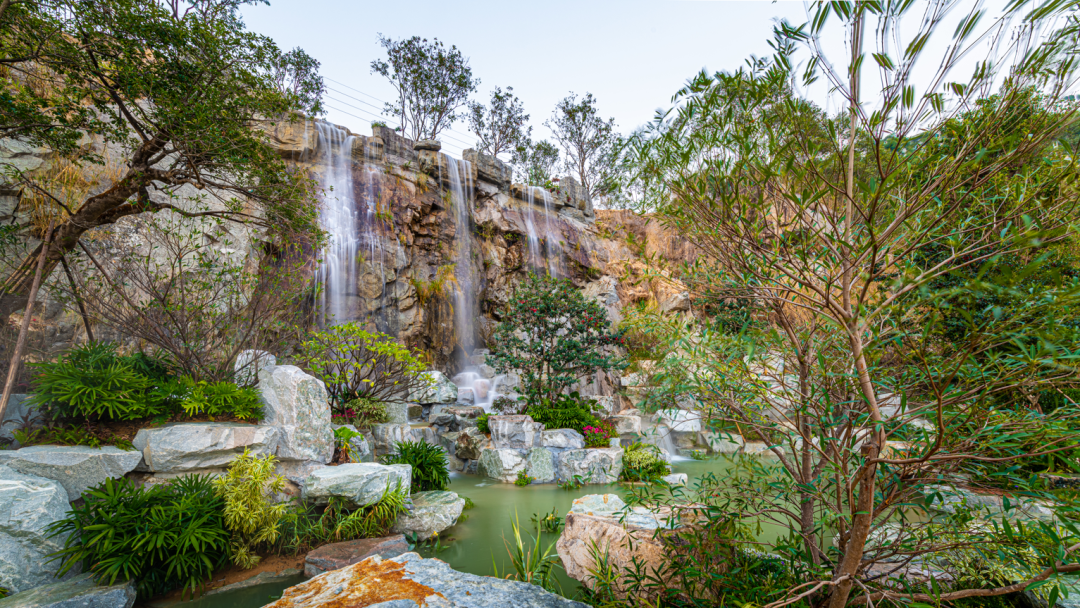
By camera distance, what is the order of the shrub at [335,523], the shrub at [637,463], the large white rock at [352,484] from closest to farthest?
the shrub at [335,523] < the large white rock at [352,484] < the shrub at [637,463]

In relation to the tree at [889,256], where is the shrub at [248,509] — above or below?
below

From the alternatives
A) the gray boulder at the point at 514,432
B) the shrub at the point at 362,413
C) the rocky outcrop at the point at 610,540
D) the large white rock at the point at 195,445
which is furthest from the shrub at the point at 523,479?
the large white rock at the point at 195,445

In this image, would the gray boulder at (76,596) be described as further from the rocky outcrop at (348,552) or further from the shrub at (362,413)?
the shrub at (362,413)

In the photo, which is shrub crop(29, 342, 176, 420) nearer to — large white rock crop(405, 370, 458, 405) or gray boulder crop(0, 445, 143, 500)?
gray boulder crop(0, 445, 143, 500)

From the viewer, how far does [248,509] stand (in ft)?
12.7

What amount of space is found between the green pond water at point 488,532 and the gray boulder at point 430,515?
0.18 meters

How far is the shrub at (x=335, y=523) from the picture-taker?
4164 millimetres

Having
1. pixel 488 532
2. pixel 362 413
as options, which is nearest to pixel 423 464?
pixel 488 532

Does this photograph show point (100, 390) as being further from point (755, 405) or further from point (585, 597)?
point (755, 405)

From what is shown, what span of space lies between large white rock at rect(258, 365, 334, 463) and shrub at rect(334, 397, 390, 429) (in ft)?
5.26

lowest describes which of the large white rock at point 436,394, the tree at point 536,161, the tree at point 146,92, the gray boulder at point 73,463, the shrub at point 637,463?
the shrub at point 637,463

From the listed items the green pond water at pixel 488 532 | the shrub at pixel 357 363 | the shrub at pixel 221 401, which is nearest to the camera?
the green pond water at pixel 488 532

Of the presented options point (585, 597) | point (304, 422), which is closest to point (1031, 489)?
point (585, 597)

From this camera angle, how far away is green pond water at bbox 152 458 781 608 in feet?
11.5
